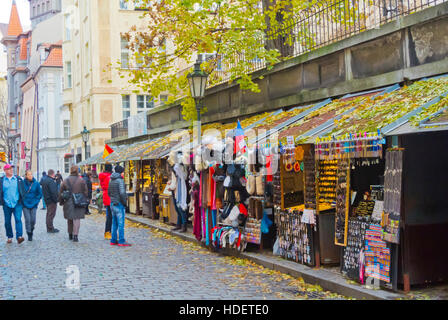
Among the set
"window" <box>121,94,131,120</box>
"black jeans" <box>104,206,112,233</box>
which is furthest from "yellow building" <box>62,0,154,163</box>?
"black jeans" <box>104,206,112,233</box>

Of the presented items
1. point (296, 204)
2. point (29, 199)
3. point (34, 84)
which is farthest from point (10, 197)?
point (34, 84)

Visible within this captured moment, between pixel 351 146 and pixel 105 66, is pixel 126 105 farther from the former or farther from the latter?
pixel 351 146

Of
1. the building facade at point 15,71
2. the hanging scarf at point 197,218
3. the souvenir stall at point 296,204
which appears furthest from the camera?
the building facade at point 15,71

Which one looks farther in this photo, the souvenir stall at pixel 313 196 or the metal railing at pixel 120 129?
the metal railing at pixel 120 129

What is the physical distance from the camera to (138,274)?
32.8 ft

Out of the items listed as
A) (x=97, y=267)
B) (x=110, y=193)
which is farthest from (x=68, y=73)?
(x=97, y=267)

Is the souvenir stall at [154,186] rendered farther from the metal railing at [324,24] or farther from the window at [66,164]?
the window at [66,164]

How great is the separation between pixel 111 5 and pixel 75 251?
28903mm

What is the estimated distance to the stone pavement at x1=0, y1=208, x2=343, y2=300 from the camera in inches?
330

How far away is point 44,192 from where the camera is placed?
17219 mm

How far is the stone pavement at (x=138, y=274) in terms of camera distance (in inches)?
330

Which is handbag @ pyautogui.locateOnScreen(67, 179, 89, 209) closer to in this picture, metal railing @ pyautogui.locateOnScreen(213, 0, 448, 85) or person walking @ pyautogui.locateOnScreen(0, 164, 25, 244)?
person walking @ pyautogui.locateOnScreen(0, 164, 25, 244)

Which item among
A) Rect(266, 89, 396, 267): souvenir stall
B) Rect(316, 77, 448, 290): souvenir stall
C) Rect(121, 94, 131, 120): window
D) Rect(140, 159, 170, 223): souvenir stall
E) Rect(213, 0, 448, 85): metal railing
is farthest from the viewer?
Rect(121, 94, 131, 120): window

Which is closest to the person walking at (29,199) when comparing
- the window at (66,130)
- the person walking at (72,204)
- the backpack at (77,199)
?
the person walking at (72,204)
